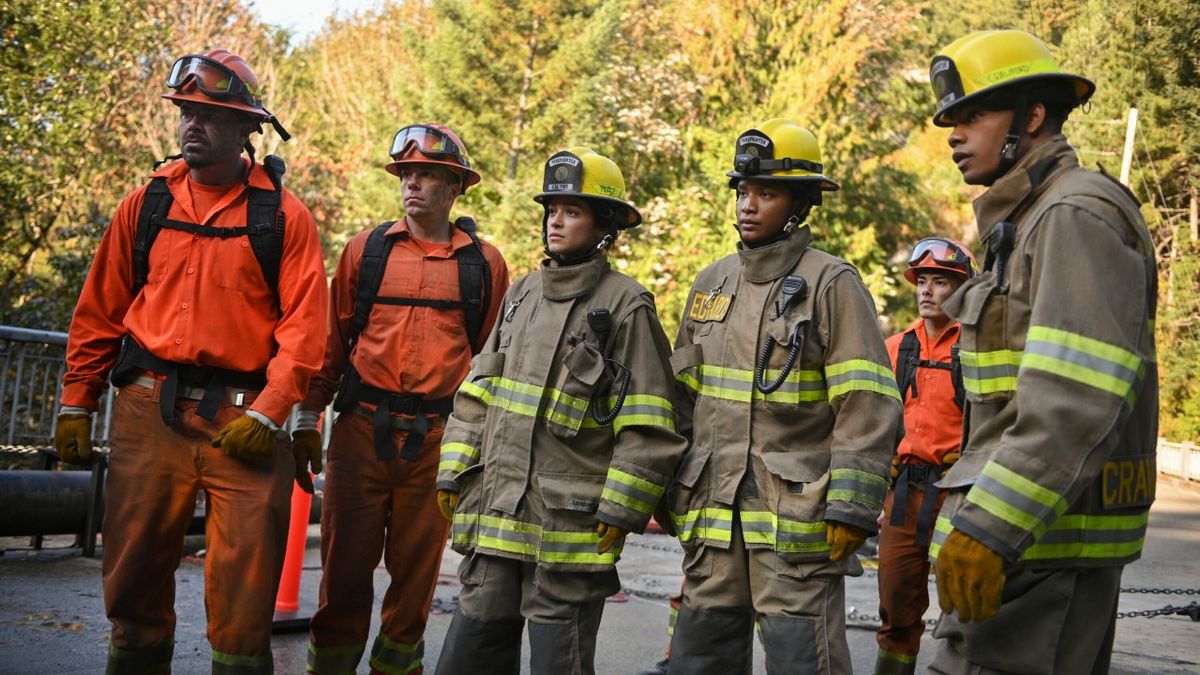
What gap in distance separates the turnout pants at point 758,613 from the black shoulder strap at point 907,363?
8.49 feet

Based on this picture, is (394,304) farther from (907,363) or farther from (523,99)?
(523,99)

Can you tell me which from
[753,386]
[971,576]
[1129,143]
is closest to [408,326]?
[753,386]

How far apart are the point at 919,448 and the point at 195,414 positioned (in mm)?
3698

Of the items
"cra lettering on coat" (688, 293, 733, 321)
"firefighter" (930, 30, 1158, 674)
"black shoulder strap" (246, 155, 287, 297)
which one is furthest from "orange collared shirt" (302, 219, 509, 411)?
"firefighter" (930, 30, 1158, 674)

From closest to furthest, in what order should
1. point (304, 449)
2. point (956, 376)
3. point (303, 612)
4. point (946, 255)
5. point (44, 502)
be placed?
point (304, 449)
point (956, 376)
point (946, 255)
point (303, 612)
point (44, 502)

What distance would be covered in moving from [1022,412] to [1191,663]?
538cm

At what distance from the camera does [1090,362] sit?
112 inches

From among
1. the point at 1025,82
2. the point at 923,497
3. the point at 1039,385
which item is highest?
the point at 1025,82

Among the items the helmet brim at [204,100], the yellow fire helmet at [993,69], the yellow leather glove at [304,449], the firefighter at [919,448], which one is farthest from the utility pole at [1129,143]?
the yellow fire helmet at [993,69]

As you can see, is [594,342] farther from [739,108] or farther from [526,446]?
[739,108]

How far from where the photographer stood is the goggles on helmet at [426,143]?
19.2 feet

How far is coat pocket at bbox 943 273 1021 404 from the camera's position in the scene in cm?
319

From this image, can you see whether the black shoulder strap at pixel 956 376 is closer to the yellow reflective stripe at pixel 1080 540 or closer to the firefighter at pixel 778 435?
the firefighter at pixel 778 435

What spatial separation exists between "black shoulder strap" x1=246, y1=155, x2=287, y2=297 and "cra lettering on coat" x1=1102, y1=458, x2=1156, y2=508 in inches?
127
